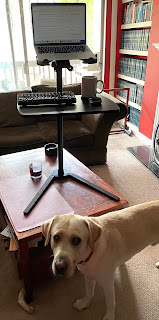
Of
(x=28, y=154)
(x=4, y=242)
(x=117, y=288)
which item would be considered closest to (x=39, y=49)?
(x=28, y=154)

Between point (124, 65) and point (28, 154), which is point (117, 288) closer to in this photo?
point (28, 154)

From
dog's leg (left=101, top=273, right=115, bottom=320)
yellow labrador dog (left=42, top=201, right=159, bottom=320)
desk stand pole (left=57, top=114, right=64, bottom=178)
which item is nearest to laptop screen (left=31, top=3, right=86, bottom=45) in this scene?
desk stand pole (left=57, top=114, right=64, bottom=178)

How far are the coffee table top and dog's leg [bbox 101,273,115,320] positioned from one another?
0.37m

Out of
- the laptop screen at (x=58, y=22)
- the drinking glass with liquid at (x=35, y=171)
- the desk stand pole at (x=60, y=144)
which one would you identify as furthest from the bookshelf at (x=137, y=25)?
the drinking glass with liquid at (x=35, y=171)

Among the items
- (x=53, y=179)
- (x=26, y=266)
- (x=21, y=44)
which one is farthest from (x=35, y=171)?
(x=21, y=44)

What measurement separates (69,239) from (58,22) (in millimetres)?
1276

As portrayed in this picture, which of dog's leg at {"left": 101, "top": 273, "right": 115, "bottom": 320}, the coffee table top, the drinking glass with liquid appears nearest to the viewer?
dog's leg at {"left": 101, "top": 273, "right": 115, "bottom": 320}

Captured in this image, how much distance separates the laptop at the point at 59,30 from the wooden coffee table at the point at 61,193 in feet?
2.61

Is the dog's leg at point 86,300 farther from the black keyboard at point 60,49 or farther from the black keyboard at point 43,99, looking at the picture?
the black keyboard at point 60,49

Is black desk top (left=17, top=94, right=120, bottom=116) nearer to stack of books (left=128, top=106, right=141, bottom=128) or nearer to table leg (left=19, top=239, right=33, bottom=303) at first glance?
table leg (left=19, top=239, right=33, bottom=303)

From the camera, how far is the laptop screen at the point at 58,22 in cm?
151

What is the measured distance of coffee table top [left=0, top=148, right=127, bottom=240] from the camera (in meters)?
1.47

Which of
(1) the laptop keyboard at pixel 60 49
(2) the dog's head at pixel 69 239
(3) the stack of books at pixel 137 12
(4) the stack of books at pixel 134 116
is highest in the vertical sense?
(3) the stack of books at pixel 137 12

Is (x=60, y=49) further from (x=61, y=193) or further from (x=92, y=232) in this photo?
(x=92, y=232)
